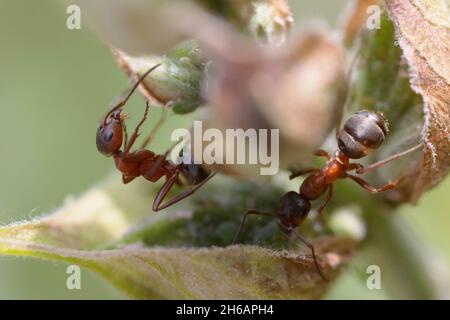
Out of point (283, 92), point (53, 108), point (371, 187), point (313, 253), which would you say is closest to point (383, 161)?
point (371, 187)

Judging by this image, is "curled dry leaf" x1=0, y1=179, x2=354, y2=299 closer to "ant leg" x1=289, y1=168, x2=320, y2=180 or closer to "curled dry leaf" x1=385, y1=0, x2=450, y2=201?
"ant leg" x1=289, y1=168, x2=320, y2=180

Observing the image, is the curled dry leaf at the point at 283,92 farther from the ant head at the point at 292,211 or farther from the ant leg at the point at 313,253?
the ant head at the point at 292,211

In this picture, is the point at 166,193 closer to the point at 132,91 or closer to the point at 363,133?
the point at 132,91

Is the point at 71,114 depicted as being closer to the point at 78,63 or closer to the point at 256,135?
the point at 78,63

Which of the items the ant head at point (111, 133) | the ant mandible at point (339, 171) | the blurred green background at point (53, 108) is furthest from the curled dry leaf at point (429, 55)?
the blurred green background at point (53, 108)

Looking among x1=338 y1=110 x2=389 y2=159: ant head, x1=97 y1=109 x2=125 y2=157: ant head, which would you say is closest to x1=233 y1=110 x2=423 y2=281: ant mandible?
x1=338 y1=110 x2=389 y2=159: ant head

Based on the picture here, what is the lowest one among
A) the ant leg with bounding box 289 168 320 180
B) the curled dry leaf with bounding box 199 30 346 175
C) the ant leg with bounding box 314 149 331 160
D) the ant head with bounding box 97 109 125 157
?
the curled dry leaf with bounding box 199 30 346 175
